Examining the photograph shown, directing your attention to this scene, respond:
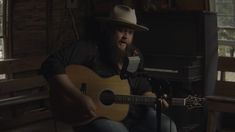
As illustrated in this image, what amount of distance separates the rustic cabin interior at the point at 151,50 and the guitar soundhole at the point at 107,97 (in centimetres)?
112

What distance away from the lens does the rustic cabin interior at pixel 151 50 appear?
403 cm

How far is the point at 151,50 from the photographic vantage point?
4.30 meters

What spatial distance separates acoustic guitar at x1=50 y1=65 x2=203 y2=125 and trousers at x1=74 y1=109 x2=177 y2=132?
1.9 inches

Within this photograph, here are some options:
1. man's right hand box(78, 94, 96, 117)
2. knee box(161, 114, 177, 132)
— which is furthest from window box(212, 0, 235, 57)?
man's right hand box(78, 94, 96, 117)

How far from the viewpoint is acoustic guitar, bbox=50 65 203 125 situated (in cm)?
259

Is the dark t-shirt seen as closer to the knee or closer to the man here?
the man

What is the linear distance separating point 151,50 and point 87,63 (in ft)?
5.52

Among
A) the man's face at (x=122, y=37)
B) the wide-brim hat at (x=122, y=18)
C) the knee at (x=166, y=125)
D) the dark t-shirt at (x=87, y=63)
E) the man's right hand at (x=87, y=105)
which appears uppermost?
the wide-brim hat at (x=122, y=18)

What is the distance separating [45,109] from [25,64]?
62cm

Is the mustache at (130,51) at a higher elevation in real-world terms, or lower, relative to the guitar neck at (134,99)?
higher

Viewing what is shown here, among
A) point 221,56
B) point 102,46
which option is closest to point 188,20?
point 221,56

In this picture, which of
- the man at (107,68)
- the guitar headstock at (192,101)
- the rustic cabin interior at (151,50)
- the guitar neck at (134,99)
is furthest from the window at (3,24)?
the guitar headstock at (192,101)

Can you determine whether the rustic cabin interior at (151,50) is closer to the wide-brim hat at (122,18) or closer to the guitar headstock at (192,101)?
the wide-brim hat at (122,18)

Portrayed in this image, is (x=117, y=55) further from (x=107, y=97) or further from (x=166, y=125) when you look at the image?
(x=166, y=125)
